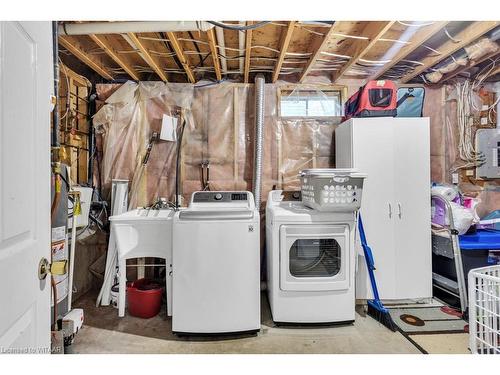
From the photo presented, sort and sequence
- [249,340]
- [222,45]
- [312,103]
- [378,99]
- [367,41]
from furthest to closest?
[312,103], [378,99], [222,45], [367,41], [249,340]

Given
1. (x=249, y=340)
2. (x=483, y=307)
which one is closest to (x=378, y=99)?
(x=483, y=307)

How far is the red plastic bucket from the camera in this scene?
260 cm

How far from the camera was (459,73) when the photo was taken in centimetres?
325

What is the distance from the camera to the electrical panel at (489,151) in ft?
10.6

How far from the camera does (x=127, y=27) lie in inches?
84.7

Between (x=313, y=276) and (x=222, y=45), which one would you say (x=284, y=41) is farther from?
(x=313, y=276)

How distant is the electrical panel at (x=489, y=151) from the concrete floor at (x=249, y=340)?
86.5 inches

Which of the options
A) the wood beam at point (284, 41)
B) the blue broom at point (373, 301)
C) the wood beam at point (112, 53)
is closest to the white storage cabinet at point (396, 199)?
the blue broom at point (373, 301)

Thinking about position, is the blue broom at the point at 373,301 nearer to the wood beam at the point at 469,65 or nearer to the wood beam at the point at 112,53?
the wood beam at the point at 469,65

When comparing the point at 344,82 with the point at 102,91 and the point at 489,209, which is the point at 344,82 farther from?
the point at 102,91

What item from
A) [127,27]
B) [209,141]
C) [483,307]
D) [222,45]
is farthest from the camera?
[209,141]

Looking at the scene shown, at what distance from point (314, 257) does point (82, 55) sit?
9.09 feet

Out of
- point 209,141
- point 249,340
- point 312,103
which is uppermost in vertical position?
point 312,103

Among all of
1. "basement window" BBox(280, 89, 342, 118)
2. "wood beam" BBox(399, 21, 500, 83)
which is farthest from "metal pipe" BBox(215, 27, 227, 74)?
"wood beam" BBox(399, 21, 500, 83)
